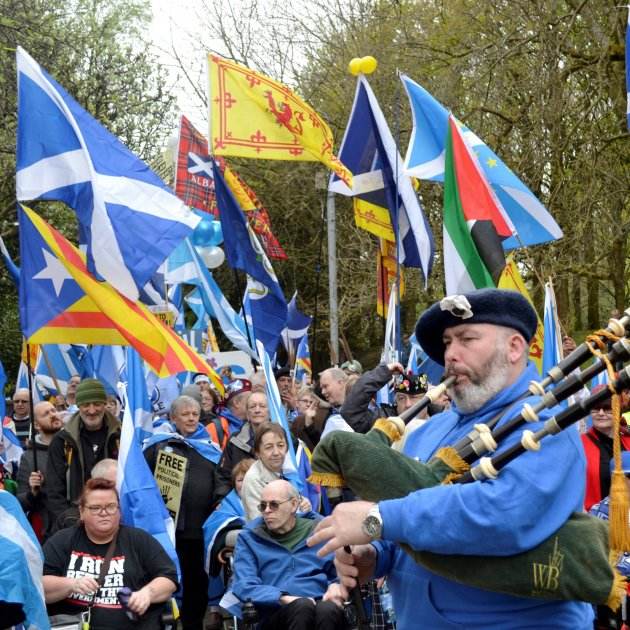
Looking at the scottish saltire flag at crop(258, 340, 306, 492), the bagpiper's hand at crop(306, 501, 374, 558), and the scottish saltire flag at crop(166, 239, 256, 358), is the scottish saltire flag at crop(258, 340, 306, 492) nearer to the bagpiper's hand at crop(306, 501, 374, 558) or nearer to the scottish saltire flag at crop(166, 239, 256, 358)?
the scottish saltire flag at crop(166, 239, 256, 358)

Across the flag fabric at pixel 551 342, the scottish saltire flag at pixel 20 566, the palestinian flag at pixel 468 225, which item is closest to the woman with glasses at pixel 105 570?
the scottish saltire flag at pixel 20 566

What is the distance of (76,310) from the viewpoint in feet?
26.8

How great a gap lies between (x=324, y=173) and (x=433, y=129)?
11.7 m

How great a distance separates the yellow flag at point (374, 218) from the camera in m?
10.5

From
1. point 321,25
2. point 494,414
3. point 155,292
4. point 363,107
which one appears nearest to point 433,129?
point 363,107

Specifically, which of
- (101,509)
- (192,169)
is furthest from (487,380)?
(192,169)

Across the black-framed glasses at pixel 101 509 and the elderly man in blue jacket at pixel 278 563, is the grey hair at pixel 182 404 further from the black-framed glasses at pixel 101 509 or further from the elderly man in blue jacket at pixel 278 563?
the black-framed glasses at pixel 101 509

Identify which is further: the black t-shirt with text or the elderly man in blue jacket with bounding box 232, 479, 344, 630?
the elderly man in blue jacket with bounding box 232, 479, 344, 630

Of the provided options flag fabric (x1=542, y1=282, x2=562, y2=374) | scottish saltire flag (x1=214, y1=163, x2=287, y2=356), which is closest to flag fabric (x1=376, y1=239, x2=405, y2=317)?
scottish saltire flag (x1=214, y1=163, x2=287, y2=356)

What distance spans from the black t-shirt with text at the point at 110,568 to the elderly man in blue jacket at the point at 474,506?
3164 millimetres

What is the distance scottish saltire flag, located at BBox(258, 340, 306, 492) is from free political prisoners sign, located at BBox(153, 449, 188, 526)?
73cm

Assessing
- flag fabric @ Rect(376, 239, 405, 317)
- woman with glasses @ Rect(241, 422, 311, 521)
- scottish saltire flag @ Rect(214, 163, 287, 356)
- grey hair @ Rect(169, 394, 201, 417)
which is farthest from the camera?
flag fabric @ Rect(376, 239, 405, 317)

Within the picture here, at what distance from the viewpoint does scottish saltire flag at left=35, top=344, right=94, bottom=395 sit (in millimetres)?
12109

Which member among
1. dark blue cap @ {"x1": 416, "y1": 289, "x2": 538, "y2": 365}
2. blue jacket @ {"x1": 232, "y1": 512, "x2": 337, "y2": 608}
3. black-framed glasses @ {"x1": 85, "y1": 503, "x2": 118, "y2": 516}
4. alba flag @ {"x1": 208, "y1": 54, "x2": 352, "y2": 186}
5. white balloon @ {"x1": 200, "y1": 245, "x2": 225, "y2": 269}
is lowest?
blue jacket @ {"x1": 232, "y1": 512, "x2": 337, "y2": 608}
